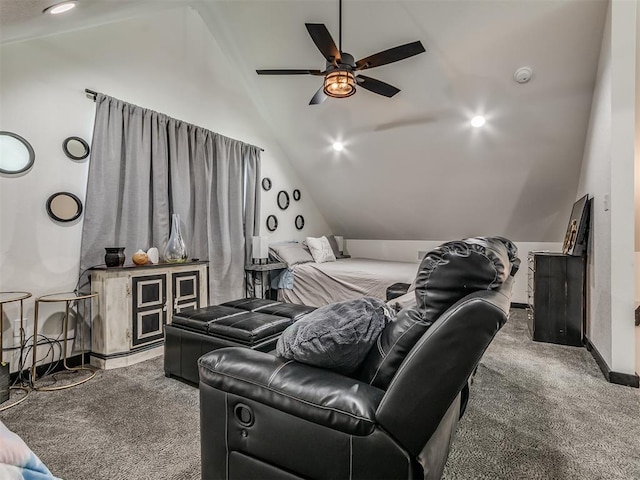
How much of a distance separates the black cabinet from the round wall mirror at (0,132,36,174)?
4.59 metres

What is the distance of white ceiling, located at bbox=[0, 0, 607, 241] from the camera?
3.03 m

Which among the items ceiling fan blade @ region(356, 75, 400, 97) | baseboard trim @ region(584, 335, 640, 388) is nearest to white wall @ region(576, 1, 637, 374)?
baseboard trim @ region(584, 335, 640, 388)

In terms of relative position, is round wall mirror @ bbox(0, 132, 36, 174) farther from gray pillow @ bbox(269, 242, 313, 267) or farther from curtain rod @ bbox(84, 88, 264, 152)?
gray pillow @ bbox(269, 242, 313, 267)

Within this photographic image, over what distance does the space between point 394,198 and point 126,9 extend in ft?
13.1

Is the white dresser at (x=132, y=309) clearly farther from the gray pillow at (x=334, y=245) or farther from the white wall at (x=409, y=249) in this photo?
the white wall at (x=409, y=249)

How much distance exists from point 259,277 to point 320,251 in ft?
3.43

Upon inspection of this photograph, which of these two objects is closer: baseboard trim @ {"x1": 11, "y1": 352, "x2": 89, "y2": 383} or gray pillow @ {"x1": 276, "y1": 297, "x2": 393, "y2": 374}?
gray pillow @ {"x1": 276, "y1": 297, "x2": 393, "y2": 374}

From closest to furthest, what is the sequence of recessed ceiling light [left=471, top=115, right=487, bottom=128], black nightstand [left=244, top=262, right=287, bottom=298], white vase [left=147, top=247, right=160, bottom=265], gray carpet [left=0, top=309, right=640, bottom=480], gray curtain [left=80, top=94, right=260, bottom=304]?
gray carpet [left=0, top=309, right=640, bottom=480] → gray curtain [left=80, top=94, right=260, bottom=304] → white vase [left=147, top=247, right=160, bottom=265] → recessed ceiling light [left=471, top=115, right=487, bottom=128] → black nightstand [left=244, top=262, right=287, bottom=298]

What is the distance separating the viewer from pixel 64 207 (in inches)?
109

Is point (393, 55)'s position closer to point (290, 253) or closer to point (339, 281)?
point (339, 281)

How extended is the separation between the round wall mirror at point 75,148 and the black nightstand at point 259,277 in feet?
6.97

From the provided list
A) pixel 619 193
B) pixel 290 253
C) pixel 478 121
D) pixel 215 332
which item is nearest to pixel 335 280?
pixel 290 253

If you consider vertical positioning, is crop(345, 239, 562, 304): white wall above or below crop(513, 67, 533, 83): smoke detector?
below

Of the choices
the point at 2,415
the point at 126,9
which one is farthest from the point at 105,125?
the point at 2,415
